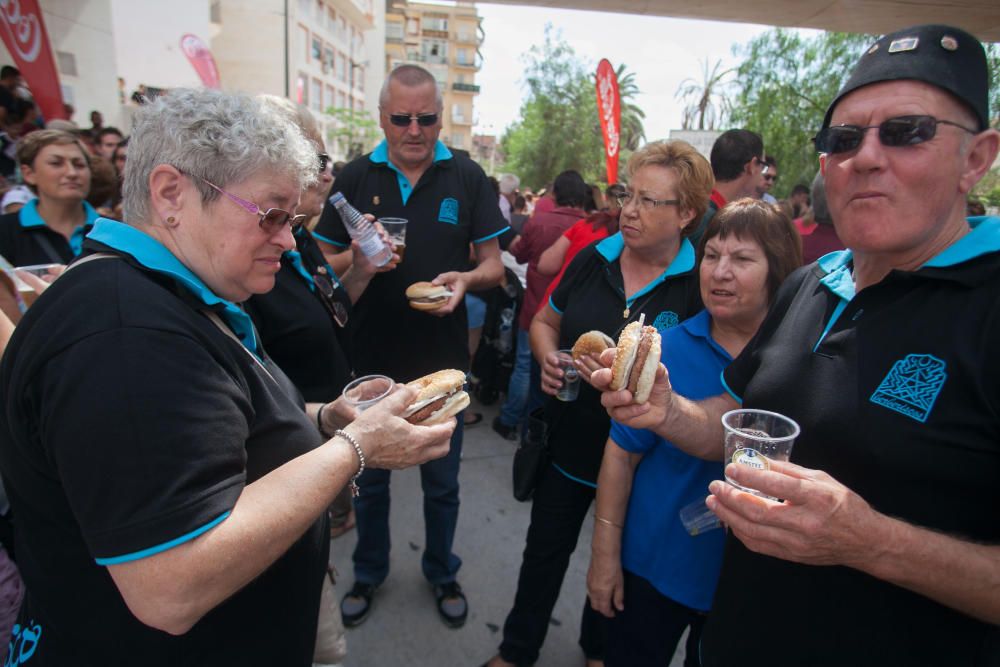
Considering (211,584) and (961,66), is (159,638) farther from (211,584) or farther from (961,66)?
(961,66)

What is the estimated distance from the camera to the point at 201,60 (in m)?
16.9

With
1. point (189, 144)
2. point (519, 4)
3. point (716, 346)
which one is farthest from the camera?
point (519, 4)

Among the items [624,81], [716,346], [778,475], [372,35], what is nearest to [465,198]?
[716,346]

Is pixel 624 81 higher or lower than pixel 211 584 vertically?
higher

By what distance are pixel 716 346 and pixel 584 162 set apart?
3543 cm

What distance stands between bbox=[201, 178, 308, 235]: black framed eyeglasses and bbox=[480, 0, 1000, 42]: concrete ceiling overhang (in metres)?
5.09

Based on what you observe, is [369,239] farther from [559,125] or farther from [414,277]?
[559,125]

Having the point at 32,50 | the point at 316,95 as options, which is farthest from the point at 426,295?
the point at 316,95

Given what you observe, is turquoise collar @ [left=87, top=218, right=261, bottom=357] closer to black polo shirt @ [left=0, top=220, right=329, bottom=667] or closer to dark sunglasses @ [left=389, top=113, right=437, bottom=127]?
black polo shirt @ [left=0, top=220, right=329, bottom=667]

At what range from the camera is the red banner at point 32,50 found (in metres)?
5.93

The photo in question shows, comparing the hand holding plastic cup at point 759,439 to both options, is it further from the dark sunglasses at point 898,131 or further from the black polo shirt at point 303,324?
the black polo shirt at point 303,324

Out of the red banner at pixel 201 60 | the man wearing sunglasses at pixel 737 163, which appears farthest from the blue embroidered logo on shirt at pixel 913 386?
the red banner at pixel 201 60

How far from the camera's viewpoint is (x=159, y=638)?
3.98 feet

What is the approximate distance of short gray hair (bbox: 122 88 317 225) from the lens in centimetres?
119
